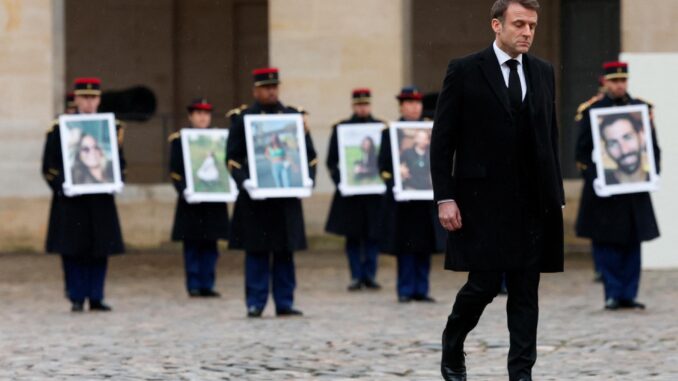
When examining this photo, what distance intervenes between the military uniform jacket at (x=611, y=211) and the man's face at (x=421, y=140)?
1.63m

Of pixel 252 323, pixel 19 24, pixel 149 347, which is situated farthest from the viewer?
pixel 19 24

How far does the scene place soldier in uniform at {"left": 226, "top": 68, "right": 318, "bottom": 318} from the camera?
44.4 ft

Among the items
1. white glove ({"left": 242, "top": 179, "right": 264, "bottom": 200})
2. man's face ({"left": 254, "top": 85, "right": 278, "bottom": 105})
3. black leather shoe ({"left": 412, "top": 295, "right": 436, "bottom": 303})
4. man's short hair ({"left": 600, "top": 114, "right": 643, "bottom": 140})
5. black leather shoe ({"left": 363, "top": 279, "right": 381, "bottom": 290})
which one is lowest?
black leather shoe ({"left": 363, "top": 279, "right": 381, "bottom": 290})

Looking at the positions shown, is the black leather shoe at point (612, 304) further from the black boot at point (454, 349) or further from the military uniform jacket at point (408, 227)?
the black boot at point (454, 349)

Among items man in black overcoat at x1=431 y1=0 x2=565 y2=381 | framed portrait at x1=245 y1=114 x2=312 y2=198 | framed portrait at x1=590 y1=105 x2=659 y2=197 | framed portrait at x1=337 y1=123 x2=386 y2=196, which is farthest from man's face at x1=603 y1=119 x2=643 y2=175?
man in black overcoat at x1=431 y1=0 x2=565 y2=381

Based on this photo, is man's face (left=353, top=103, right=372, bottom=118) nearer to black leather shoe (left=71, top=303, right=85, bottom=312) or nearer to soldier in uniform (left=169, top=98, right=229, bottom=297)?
soldier in uniform (left=169, top=98, right=229, bottom=297)

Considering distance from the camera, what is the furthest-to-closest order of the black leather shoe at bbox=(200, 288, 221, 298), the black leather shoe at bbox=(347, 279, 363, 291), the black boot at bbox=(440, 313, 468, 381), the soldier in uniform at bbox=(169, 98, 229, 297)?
the black leather shoe at bbox=(347, 279, 363, 291), the soldier in uniform at bbox=(169, 98, 229, 297), the black leather shoe at bbox=(200, 288, 221, 298), the black boot at bbox=(440, 313, 468, 381)

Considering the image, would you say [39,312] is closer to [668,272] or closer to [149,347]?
[149,347]

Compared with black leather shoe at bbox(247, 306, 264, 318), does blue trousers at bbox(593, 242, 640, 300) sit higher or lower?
higher

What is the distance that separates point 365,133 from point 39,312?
4.17 m

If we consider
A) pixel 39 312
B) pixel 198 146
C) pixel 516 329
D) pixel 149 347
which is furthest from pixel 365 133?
pixel 516 329

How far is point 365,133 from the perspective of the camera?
17.6m

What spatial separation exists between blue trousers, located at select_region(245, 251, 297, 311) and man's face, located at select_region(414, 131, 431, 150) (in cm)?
217

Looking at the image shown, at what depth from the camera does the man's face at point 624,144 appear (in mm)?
13789
